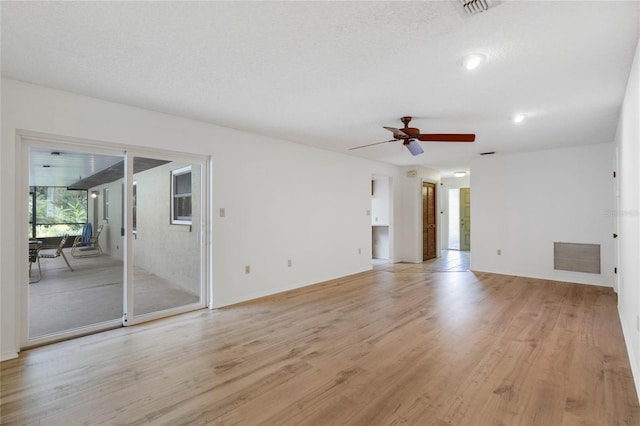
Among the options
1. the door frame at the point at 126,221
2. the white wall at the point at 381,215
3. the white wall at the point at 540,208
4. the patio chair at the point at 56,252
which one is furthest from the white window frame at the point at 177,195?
the white wall at the point at 540,208

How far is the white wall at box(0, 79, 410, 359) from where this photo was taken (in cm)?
271

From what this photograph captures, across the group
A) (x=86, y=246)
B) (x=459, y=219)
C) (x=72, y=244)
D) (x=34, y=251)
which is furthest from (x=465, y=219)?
(x=34, y=251)

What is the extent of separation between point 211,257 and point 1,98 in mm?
2447

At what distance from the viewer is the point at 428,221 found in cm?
808

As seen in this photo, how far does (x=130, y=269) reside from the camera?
3453 mm

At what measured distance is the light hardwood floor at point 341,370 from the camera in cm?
194

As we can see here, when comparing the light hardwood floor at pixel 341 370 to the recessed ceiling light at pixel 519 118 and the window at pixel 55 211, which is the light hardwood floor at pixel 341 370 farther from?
the recessed ceiling light at pixel 519 118

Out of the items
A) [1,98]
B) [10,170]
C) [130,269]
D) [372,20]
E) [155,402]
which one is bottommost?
[155,402]

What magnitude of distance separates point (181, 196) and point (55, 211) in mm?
1323

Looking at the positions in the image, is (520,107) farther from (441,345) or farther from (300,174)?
(300,174)

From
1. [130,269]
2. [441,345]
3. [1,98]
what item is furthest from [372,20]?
[130,269]

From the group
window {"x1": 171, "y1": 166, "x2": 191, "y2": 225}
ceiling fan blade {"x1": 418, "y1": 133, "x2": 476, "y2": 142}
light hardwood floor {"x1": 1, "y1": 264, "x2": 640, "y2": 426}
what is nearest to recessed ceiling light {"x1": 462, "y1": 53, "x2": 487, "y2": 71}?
ceiling fan blade {"x1": 418, "y1": 133, "x2": 476, "y2": 142}

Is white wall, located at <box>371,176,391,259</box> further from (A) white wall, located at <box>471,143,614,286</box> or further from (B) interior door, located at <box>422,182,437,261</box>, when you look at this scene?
(A) white wall, located at <box>471,143,614,286</box>

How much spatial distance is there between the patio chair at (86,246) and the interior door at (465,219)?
9.16 meters
